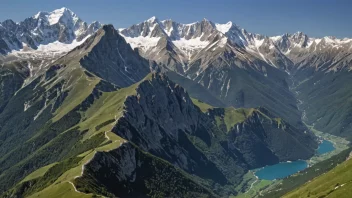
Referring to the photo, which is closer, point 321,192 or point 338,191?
point 338,191

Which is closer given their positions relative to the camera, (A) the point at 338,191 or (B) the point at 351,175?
(A) the point at 338,191
